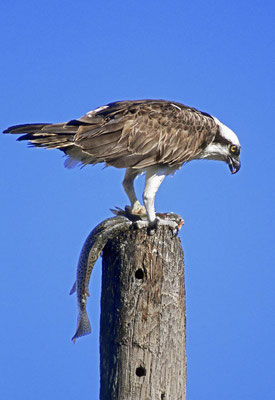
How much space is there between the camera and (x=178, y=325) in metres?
5.66

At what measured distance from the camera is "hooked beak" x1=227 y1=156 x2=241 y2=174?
758 cm

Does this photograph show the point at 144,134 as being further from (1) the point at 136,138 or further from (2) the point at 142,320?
(2) the point at 142,320

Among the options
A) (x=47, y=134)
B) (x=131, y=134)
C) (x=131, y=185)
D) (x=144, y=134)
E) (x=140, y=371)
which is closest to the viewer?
(x=140, y=371)

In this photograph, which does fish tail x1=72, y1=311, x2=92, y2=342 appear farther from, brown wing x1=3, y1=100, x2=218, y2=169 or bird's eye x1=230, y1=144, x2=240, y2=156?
bird's eye x1=230, y1=144, x2=240, y2=156

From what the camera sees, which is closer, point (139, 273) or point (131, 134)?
point (139, 273)

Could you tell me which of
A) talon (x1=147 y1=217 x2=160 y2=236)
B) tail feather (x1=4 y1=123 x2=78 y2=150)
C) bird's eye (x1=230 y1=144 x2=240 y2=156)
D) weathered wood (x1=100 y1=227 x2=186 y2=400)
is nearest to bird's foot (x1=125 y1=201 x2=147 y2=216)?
talon (x1=147 y1=217 x2=160 y2=236)

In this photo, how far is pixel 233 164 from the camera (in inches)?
300

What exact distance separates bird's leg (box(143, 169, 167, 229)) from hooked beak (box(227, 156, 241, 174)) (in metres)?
1.22

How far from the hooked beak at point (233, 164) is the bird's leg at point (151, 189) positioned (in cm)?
122

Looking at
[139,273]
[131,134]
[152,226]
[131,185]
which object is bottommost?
[139,273]

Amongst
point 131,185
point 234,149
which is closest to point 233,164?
point 234,149

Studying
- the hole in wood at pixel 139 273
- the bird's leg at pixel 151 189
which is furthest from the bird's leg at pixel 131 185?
the hole in wood at pixel 139 273

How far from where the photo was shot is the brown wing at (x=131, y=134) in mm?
6055

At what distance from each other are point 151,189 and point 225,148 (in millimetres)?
1488
